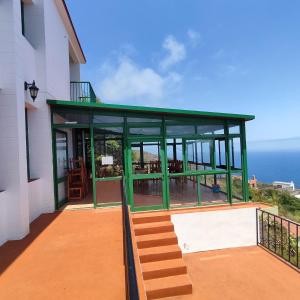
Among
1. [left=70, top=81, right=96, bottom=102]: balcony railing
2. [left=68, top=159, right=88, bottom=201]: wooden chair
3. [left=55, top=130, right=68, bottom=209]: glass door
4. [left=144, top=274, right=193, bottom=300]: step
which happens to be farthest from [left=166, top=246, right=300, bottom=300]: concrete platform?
[left=70, top=81, right=96, bottom=102]: balcony railing

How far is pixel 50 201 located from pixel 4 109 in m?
3.01

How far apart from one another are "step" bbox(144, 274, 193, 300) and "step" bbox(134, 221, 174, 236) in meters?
1.20

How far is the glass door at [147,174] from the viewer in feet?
22.4

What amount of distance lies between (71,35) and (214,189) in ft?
27.8

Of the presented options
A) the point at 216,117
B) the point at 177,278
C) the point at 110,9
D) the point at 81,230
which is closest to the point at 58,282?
the point at 81,230

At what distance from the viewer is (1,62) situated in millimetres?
4449

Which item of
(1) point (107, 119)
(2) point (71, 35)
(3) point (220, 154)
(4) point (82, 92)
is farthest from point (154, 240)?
(2) point (71, 35)

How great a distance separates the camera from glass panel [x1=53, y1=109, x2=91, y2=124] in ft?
22.6

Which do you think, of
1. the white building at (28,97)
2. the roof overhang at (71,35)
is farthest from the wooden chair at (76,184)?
the roof overhang at (71,35)

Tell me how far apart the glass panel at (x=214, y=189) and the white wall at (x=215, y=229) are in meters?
0.70

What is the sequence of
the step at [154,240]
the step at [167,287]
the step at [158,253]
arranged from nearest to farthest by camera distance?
the step at [167,287] → the step at [158,253] → the step at [154,240]

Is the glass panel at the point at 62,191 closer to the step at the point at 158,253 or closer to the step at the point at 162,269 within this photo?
the step at the point at 158,253

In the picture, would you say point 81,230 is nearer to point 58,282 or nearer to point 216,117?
point 58,282

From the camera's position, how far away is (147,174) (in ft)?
22.5
